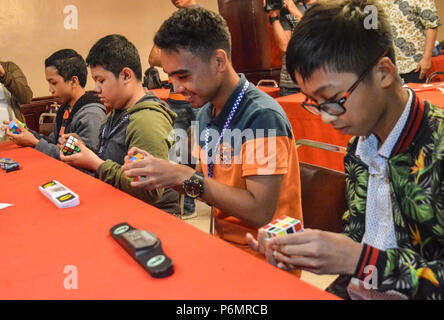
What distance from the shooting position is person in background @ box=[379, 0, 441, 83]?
9.41 feet

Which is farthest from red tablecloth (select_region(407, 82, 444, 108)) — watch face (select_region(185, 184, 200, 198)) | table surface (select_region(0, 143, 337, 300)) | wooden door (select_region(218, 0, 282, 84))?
wooden door (select_region(218, 0, 282, 84))

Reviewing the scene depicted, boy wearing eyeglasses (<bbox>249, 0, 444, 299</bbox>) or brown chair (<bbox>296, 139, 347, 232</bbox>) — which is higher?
boy wearing eyeglasses (<bbox>249, 0, 444, 299</bbox>)

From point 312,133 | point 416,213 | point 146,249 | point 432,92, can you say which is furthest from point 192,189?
point 432,92

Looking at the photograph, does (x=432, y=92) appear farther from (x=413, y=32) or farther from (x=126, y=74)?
(x=126, y=74)

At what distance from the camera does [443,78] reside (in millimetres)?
3910

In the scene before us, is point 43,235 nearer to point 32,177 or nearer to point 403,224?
point 32,177

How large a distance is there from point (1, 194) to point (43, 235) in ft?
1.54

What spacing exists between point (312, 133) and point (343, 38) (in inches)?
75.8

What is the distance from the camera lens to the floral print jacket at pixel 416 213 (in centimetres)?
77

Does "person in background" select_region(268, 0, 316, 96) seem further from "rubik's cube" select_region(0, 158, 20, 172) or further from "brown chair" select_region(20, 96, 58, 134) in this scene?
"brown chair" select_region(20, 96, 58, 134)

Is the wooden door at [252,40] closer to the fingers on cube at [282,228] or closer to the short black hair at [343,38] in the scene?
the short black hair at [343,38]

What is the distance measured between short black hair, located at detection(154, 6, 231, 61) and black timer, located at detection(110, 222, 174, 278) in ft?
2.39

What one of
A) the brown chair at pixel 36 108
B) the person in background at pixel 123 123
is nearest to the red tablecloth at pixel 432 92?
the person in background at pixel 123 123

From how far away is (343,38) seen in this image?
899 millimetres
